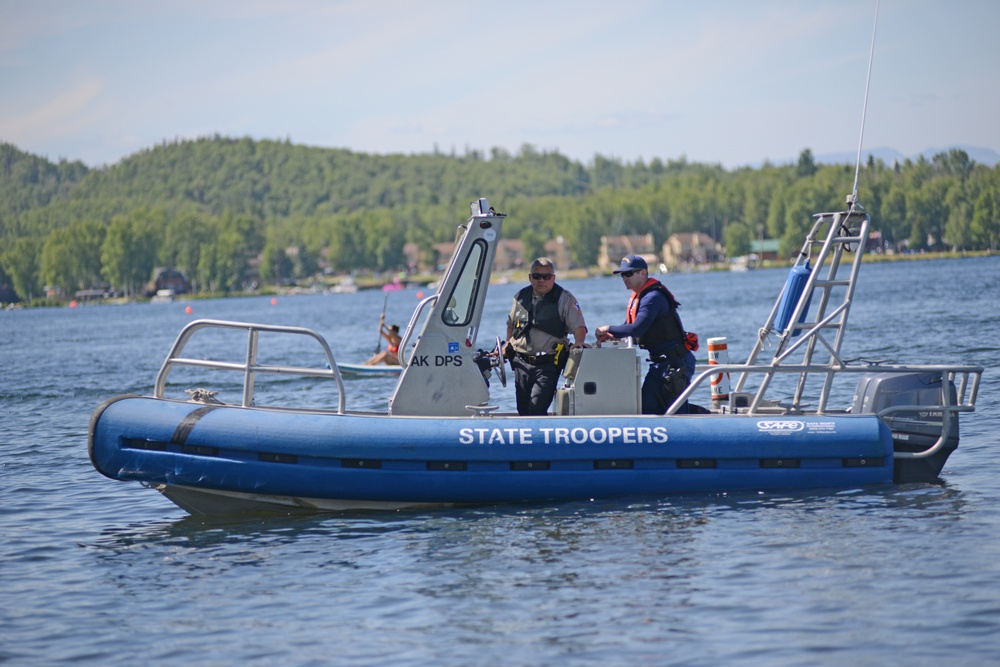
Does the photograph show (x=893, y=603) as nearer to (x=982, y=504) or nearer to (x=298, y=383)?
(x=982, y=504)

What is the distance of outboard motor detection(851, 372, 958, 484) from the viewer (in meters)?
10.6

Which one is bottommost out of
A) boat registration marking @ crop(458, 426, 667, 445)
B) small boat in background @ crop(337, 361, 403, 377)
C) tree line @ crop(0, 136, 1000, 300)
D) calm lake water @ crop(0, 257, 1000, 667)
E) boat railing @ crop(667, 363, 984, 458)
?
calm lake water @ crop(0, 257, 1000, 667)

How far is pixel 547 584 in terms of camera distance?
8.34 metres

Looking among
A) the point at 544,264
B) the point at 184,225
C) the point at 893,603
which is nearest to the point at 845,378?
the point at 544,264

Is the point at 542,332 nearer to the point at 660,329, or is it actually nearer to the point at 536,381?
the point at 536,381

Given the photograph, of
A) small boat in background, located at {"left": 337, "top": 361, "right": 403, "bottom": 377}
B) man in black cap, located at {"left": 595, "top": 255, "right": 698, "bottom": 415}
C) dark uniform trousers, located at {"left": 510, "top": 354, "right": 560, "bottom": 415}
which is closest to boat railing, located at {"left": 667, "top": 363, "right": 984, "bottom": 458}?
man in black cap, located at {"left": 595, "top": 255, "right": 698, "bottom": 415}

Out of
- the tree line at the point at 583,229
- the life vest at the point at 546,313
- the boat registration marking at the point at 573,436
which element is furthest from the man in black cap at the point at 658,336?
the tree line at the point at 583,229

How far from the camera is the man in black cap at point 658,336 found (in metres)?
10.5

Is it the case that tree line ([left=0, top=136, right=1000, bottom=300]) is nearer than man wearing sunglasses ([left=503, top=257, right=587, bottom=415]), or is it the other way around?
man wearing sunglasses ([left=503, top=257, right=587, bottom=415])

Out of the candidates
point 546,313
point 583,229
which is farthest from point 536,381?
point 583,229

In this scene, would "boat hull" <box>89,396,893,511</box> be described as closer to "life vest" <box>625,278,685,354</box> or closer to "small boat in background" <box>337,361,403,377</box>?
"life vest" <box>625,278,685,354</box>

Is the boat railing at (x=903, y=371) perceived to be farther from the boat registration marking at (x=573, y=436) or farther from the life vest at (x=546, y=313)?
the life vest at (x=546, y=313)

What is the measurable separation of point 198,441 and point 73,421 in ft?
35.6

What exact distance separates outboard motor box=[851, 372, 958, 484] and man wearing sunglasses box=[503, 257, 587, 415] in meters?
2.76
